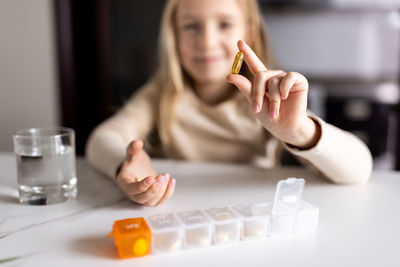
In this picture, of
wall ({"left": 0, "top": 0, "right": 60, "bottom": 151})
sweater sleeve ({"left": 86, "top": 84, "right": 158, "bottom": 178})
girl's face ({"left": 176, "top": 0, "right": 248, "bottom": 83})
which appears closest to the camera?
sweater sleeve ({"left": 86, "top": 84, "right": 158, "bottom": 178})

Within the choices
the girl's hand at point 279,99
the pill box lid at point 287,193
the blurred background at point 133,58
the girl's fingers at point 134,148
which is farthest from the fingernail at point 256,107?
the blurred background at point 133,58

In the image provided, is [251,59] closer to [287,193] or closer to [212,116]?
[287,193]

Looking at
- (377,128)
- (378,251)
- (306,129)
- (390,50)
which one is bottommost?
(377,128)

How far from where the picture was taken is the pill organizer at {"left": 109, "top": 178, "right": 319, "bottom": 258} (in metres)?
0.43

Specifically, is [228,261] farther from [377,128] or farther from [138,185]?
[377,128]

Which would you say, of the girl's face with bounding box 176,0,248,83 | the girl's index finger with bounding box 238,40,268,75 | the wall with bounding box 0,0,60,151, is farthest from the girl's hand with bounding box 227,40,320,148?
the wall with bounding box 0,0,60,151

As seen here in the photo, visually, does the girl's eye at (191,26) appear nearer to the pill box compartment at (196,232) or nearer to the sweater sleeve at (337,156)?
the sweater sleeve at (337,156)

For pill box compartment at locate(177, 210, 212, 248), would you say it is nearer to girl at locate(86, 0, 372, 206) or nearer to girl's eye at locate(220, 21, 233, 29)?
girl at locate(86, 0, 372, 206)

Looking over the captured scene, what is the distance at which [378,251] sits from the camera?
1.45ft

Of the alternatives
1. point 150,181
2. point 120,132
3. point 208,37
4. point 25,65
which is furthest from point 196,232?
point 25,65

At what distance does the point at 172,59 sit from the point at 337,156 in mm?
564

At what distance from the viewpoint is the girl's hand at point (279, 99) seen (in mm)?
551

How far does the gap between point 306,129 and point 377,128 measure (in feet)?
5.95

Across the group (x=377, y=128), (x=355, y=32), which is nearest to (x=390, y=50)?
(x=355, y=32)
